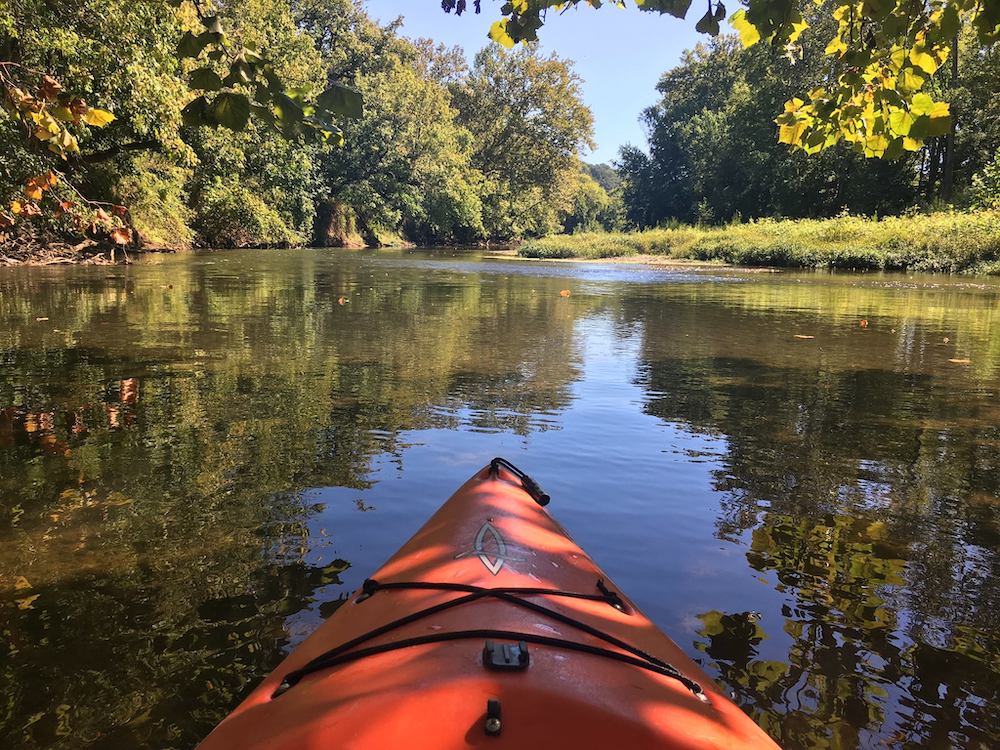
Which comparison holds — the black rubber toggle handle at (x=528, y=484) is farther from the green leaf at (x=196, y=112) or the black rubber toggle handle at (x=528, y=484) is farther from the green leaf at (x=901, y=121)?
the green leaf at (x=901, y=121)

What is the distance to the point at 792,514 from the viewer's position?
154 inches

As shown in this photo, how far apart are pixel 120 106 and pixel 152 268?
6927 mm

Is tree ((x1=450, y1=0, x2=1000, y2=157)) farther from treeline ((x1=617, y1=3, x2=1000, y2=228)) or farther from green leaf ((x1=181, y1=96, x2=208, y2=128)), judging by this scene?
treeline ((x1=617, y1=3, x2=1000, y2=228))

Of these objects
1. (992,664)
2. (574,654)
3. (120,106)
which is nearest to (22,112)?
(574,654)

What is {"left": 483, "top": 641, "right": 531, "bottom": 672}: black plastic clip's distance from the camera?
1526mm

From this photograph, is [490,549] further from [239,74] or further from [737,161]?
[737,161]

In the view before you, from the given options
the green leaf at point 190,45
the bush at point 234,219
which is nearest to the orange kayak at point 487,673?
the green leaf at point 190,45

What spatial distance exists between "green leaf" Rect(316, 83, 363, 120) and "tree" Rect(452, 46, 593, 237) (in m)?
54.3

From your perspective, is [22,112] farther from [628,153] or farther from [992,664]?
[628,153]

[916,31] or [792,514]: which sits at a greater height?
[916,31]

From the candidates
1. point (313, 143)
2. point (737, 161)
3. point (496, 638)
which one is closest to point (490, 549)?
point (496, 638)

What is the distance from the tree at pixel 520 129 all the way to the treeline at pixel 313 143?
0.12 meters

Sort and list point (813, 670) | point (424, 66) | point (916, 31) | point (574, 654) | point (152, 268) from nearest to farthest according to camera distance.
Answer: point (574, 654) → point (813, 670) → point (916, 31) → point (152, 268) → point (424, 66)

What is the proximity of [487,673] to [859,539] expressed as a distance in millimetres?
2792
